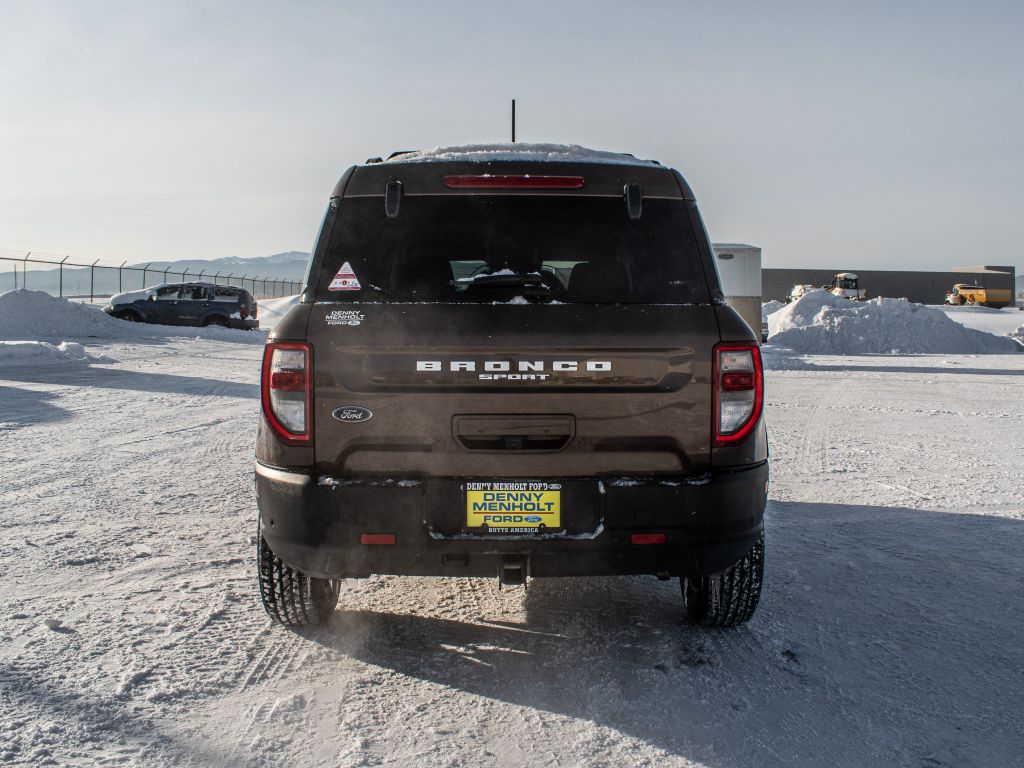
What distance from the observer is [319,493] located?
316 cm

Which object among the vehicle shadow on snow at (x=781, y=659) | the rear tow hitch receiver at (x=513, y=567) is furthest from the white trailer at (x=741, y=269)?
the rear tow hitch receiver at (x=513, y=567)

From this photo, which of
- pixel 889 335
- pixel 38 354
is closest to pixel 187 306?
pixel 38 354

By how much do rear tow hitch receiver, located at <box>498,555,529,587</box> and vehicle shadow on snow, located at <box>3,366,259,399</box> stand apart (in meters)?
9.66

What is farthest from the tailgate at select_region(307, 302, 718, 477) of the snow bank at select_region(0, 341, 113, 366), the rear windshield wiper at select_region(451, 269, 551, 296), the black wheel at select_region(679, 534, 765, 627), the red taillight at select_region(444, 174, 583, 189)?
the snow bank at select_region(0, 341, 113, 366)

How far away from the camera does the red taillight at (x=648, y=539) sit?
3166mm

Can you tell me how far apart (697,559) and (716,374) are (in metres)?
0.68

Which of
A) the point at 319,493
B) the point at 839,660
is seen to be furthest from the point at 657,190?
the point at 839,660

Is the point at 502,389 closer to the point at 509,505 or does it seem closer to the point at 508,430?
the point at 508,430

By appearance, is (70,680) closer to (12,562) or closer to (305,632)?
(305,632)

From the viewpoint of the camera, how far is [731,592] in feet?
12.1

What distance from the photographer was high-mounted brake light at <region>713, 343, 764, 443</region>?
3.18 m

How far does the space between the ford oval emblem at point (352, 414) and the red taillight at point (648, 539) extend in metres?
1.05

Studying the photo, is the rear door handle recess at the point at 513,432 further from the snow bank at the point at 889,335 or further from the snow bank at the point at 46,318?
the snow bank at the point at 889,335

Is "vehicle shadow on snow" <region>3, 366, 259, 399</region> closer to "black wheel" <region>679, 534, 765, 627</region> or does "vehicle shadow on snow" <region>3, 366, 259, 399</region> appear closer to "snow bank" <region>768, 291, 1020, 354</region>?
"black wheel" <region>679, 534, 765, 627</region>
